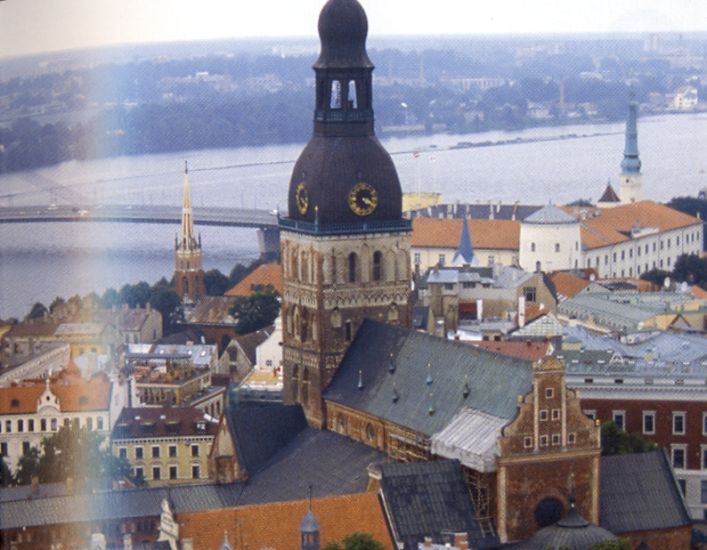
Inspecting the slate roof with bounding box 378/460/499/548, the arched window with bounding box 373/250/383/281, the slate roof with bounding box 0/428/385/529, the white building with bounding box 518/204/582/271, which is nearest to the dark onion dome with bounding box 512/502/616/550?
the slate roof with bounding box 378/460/499/548

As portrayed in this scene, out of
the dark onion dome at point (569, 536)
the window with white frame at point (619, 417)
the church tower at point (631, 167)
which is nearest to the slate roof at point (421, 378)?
the dark onion dome at point (569, 536)

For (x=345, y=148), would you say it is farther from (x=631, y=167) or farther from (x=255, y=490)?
(x=631, y=167)

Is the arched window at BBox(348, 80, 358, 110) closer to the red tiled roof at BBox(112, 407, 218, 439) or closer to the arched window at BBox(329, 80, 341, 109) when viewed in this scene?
the arched window at BBox(329, 80, 341, 109)

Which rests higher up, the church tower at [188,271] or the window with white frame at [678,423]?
the window with white frame at [678,423]

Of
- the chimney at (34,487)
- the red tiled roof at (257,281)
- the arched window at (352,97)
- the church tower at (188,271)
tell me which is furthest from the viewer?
the church tower at (188,271)

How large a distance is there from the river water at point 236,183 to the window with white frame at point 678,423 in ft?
21.5

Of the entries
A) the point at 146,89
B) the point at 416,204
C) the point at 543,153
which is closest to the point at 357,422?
the point at 416,204

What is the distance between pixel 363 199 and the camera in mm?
22438

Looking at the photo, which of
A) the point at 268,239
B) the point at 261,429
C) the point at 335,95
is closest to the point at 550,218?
the point at 268,239

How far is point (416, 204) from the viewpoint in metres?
56.2

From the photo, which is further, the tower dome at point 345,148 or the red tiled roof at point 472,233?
the red tiled roof at point 472,233

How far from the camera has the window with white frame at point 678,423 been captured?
81.1ft

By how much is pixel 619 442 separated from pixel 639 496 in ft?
9.17

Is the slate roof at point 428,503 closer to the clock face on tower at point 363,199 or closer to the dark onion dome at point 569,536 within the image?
the dark onion dome at point 569,536
